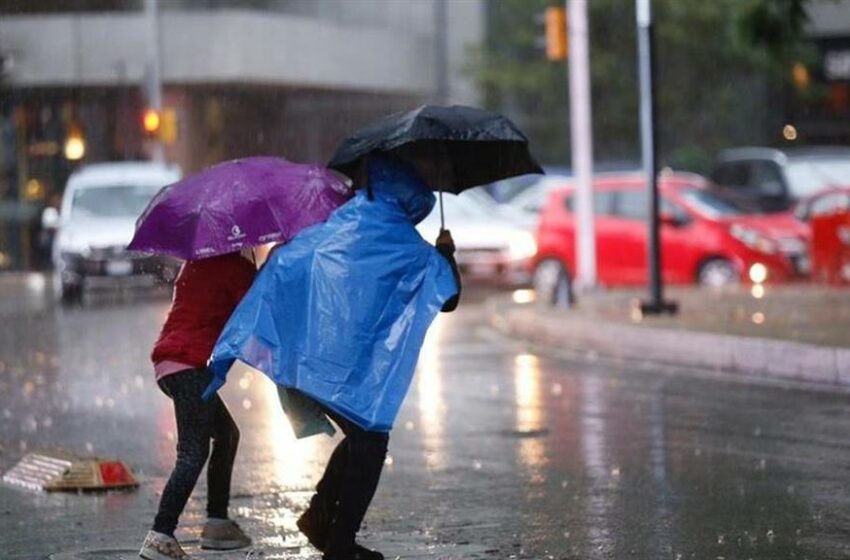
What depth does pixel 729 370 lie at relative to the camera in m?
16.8

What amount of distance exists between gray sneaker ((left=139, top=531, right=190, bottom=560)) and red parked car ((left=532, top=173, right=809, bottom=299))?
56.1 feet

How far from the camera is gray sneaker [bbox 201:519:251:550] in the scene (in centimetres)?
890

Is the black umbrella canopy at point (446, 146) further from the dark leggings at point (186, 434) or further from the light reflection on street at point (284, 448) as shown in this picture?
the light reflection on street at point (284, 448)

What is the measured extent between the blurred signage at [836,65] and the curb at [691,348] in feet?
105

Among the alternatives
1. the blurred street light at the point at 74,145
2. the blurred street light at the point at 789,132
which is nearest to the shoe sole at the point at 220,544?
the blurred street light at the point at 74,145

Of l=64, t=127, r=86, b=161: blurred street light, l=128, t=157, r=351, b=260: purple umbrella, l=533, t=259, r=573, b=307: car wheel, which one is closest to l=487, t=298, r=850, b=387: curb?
l=533, t=259, r=573, b=307: car wheel

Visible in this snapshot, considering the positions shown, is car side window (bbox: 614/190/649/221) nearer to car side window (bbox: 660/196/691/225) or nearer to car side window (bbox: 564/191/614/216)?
car side window (bbox: 564/191/614/216)

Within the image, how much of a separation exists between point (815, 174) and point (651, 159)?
14658 millimetres

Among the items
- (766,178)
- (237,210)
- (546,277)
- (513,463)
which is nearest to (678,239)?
(546,277)

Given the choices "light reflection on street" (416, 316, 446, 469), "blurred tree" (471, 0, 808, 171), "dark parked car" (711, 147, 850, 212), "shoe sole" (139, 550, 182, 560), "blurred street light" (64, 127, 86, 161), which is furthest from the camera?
"blurred street light" (64, 127, 86, 161)

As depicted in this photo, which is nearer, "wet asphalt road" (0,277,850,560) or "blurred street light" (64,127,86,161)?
"wet asphalt road" (0,277,850,560)

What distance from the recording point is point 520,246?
2970cm

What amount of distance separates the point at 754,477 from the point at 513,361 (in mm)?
7415

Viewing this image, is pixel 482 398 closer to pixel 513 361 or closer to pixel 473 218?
pixel 513 361
